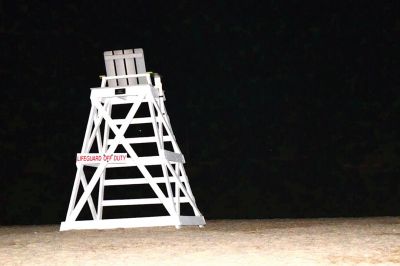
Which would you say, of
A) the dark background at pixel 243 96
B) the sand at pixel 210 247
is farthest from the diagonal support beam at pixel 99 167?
the dark background at pixel 243 96

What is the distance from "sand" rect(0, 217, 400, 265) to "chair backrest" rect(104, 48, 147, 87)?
1.15 metres

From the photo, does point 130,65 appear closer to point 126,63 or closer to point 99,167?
point 126,63

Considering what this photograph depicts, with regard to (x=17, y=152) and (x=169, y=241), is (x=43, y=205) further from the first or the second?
(x=169, y=241)

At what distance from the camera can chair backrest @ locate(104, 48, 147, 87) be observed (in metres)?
4.65

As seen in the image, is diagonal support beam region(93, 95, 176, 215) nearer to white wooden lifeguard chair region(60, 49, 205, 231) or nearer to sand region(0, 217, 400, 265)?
white wooden lifeguard chair region(60, 49, 205, 231)

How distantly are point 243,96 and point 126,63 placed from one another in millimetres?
1354

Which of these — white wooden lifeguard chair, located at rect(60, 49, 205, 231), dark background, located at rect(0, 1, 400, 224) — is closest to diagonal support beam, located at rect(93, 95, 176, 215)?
white wooden lifeguard chair, located at rect(60, 49, 205, 231)

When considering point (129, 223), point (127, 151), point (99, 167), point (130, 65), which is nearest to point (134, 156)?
point (127, 151)

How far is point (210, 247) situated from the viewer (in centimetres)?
320

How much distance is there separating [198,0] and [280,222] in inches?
82.4

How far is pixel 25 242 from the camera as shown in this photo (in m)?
3.70

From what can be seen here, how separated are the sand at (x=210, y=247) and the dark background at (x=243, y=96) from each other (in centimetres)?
131

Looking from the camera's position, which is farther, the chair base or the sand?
the chair base

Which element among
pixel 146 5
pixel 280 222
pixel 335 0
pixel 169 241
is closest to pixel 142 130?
pixel 146 5
